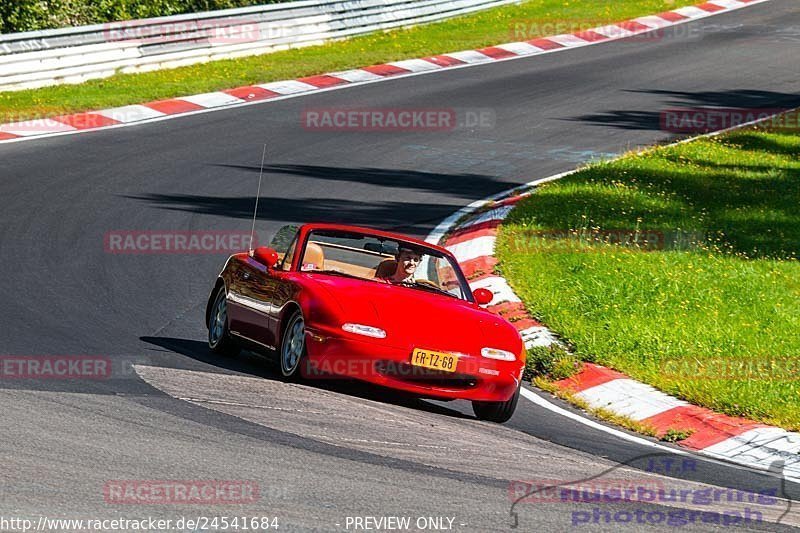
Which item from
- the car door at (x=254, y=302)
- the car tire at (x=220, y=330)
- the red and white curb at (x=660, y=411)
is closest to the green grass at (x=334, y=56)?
the red and white curb at (x=660, y=411)

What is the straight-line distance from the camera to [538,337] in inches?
501

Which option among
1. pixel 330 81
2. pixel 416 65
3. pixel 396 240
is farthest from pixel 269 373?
pixel 416 65

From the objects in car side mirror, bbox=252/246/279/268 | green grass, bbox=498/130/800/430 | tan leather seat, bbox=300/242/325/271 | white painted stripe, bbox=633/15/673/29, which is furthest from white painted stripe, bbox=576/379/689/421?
white painted stripe, bbox=633/15/673/29

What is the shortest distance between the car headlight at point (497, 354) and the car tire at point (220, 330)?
2.42 m

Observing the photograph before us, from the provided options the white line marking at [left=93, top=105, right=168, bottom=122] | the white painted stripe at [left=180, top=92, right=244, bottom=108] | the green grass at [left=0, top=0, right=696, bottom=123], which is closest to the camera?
the white line marking at [left=93, top=105, right=168, bottom=122]

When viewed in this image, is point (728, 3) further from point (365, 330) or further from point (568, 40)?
point (365, 330)

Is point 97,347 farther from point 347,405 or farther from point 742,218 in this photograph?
point 742,218

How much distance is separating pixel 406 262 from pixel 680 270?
4.58 m

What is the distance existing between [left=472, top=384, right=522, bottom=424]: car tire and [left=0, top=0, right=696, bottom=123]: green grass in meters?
14.5

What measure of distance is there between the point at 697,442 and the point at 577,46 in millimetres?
23571

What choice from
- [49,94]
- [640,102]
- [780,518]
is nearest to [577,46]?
[640,102]

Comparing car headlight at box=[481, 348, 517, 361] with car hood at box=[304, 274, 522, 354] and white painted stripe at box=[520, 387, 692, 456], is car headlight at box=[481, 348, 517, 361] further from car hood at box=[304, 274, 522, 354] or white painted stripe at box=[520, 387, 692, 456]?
white painted stripe at box=[520, 387, 692, 456]

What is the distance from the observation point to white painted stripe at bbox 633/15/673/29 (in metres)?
35.7

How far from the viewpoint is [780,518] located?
7742 mm
